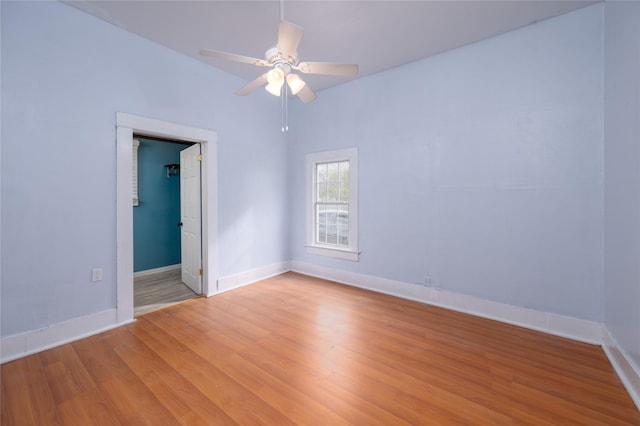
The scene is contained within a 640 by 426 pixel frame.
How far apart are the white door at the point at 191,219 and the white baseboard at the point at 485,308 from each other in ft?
6.46

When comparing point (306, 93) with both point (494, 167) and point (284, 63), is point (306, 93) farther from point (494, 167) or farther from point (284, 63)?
point (494, 167)

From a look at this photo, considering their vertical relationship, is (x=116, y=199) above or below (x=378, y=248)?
above

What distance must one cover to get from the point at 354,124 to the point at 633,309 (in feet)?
10.8

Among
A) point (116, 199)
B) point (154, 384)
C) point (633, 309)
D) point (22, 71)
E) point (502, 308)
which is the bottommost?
point (154, 384)

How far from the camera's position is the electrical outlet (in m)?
2.56

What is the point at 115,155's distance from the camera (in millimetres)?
2688

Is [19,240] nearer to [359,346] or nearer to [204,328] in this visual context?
[204,328]

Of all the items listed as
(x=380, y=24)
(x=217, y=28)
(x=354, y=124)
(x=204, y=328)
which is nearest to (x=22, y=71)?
(x=217, y=28)

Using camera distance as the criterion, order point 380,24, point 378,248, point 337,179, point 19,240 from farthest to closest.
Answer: point 337,179 < point 378,248 < point 380,24 < point 19,240

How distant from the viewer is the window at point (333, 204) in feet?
12.9

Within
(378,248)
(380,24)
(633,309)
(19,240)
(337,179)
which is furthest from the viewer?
(337,179)

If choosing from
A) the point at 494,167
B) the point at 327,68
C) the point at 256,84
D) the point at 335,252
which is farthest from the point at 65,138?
the point at 494,167

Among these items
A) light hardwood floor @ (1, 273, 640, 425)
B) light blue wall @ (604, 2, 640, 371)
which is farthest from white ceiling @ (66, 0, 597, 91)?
light hardwood floor @ (1, 273, 640, 425)

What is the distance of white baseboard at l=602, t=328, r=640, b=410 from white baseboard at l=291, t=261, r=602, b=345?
142mm
